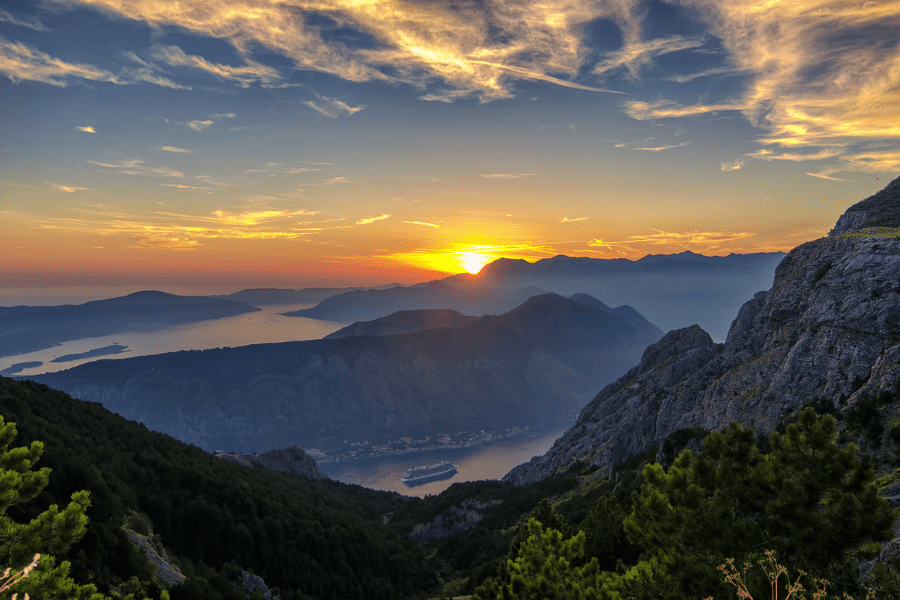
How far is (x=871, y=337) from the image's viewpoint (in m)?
57.5

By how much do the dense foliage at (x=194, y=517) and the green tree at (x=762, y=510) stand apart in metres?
34.2

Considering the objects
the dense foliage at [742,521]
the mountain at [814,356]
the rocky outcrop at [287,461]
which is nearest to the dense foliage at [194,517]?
the dense foliage at [742,521]

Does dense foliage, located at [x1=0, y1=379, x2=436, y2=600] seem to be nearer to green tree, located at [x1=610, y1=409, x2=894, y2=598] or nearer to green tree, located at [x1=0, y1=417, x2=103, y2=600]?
green tree, located at [x1=0, y1=417, x2=103, y2=600]

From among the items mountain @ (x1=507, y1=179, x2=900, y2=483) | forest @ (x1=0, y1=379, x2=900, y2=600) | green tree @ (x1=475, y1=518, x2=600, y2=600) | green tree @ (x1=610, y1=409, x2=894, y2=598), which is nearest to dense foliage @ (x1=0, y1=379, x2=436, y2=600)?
forest @ (x1=0, y1=379, x2=900, y2=600)

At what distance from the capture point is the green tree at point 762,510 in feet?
66.0

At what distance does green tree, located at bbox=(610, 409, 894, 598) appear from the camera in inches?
792

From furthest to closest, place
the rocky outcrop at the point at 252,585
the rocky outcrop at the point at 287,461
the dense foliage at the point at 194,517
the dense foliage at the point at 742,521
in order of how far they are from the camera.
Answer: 1. the rocky outcrop at the point at 287,461
2. the rocky outcrop at the point at 252,585
3. the dense foliage at the point at 194,517
4. the dense foliage at the point at 742,521

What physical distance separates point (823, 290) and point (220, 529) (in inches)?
3709

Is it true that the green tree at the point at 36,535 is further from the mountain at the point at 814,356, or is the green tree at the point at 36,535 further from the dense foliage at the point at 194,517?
the mountain at the point at 814,356

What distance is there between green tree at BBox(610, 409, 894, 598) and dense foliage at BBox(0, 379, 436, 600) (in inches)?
1347

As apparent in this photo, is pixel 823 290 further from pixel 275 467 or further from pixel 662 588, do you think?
pixel 275 467

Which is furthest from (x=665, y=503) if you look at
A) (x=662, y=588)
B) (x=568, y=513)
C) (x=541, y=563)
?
(x=568, y=513)

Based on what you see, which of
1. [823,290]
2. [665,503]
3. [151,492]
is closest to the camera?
[665,503]

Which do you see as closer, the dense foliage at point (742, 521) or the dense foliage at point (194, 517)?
the dense foliage at point (742, 521)
